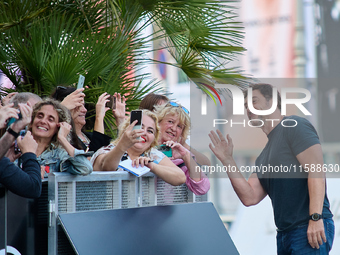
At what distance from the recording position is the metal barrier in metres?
2.69

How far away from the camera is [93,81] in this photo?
536 centimetres

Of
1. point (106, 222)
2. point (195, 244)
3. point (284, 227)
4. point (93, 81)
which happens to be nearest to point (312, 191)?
point (284, 227)

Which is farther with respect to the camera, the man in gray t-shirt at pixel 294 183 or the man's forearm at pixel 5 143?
the man in gray t-shirt at pixel 294 183

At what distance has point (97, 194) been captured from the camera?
296 centimetres

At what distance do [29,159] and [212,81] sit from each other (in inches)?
129

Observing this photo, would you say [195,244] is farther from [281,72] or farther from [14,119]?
[281,72]

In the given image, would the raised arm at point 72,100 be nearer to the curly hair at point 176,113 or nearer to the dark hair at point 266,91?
the curly hair at point 176,113

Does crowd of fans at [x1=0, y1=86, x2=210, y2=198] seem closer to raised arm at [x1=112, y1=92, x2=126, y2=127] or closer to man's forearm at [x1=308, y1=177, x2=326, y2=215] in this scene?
raised arm at [x1=112, y1=92, x2=126, y2=127]

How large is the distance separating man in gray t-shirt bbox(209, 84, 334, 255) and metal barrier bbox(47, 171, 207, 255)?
20.7 inches

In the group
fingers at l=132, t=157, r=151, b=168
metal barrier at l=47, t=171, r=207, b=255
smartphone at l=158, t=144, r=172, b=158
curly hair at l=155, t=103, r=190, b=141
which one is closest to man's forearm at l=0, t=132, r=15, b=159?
metal barrier at l=47, t=171, r=207, b=255

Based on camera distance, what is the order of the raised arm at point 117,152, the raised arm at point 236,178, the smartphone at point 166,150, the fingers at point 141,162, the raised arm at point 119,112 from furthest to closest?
the raised arm at point 119,112, the smartphone at point 166,150, the raised arm at point 236,178, the fingers at point 141,162, the raised arm at point 117,152

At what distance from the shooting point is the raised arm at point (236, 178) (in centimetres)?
343

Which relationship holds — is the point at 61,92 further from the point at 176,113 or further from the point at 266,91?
the point at 266,91

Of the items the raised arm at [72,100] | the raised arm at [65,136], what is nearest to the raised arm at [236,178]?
the raised arm at [65,136]
